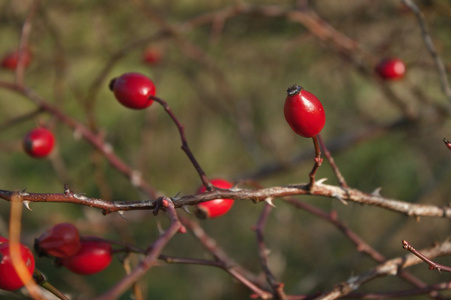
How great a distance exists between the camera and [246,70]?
172 inches

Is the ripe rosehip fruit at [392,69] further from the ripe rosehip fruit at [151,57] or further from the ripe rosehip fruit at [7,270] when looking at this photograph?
the ripe rosehip fruit at [7,270]

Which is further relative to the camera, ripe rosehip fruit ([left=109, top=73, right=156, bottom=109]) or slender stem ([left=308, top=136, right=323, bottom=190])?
ripe rosehip fruit ([left=109, top=73, right=156, bottom=109])

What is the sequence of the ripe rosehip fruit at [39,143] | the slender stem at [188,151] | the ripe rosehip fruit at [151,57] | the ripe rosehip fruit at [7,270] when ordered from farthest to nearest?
the ripe rosehip fruit at [151,57]
the ripe rosehip fruit at [39,143]
the slender stem at [188,151]
the ripe rosehip fruit at [7,270]

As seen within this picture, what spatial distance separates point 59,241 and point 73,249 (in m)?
0.04

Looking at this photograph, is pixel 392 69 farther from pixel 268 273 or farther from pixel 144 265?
pixel 144 265

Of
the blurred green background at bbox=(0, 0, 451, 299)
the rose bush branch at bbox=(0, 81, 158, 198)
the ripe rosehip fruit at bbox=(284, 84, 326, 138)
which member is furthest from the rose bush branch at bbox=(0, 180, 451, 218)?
the blurred green background at bbox=(0, 0, 451, 299)

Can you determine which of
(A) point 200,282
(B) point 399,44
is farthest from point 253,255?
(B) point 399,44

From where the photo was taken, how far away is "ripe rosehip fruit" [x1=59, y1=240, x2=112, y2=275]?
3.88 ft

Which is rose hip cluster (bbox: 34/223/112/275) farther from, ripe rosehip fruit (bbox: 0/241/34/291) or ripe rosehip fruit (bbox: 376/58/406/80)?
ripe rosehip fruit (bbox: 376/58/406/80)

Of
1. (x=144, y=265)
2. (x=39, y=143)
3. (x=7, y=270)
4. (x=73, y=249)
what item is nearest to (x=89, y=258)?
(x=73, y=249)

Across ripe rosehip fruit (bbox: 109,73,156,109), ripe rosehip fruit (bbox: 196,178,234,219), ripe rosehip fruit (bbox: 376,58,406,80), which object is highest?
ripe rosehip fruit (bbox: 376,58,406,80)

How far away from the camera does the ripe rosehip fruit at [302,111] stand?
0.96 m

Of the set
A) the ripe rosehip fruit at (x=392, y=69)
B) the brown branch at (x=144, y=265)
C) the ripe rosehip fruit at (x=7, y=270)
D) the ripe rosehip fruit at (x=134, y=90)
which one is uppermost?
the ripe rosehip fruit at (x=392, y=69)

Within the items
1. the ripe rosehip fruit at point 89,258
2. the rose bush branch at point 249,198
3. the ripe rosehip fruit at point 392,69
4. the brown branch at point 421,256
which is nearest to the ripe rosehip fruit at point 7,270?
the rose bush branch at point 249,198
